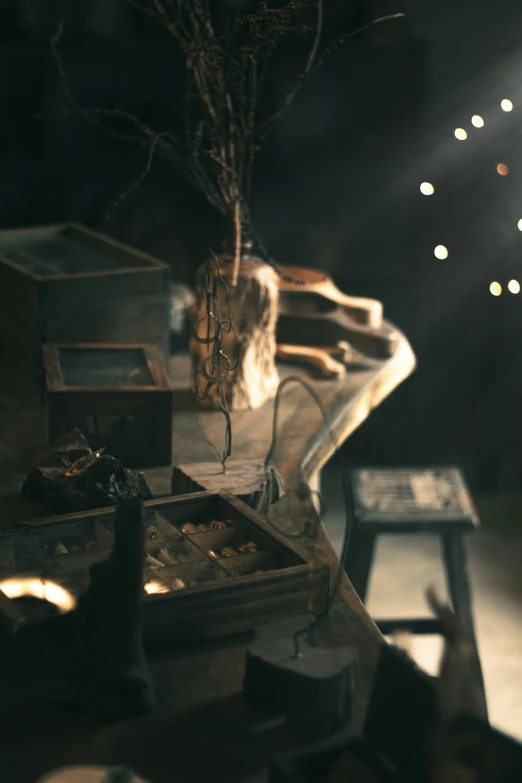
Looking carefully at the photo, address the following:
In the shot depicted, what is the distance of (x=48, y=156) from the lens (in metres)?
3.78

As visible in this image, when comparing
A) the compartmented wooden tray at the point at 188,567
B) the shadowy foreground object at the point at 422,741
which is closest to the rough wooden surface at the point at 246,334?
the compartmented wooden tray at the point at 188,567

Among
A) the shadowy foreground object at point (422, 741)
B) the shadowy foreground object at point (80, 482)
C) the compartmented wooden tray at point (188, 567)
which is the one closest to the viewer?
the shadowy foreground object at point (422, 741)

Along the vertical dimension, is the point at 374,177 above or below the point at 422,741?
above

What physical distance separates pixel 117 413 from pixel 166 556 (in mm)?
651

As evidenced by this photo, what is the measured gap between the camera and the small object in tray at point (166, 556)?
189 centimetres

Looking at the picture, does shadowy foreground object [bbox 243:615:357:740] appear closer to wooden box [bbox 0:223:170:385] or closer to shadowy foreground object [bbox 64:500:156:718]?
shadowy foreground object [bbox 64:500:156:718]

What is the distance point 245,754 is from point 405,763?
214mm

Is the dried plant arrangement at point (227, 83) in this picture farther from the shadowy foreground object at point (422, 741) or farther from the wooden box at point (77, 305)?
the shadowy foreground object at point (422, 741)

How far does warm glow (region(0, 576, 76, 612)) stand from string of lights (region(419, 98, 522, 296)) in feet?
9.06

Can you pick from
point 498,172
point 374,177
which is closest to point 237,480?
point 374,177

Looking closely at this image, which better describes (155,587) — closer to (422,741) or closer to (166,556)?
(166,556)

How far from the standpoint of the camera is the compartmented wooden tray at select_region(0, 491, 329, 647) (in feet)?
5.66

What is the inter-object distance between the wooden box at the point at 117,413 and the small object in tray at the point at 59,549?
578 mm

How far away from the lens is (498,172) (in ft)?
13.8
